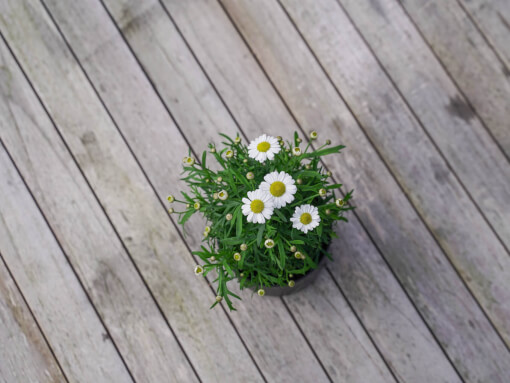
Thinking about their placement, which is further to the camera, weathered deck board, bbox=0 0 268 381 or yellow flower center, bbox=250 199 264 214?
weathered deck board, bbox=0 0 268 381

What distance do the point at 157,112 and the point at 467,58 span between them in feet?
3.55

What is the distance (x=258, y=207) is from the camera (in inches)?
43.0

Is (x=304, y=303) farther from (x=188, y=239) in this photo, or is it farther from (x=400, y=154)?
(x=400, y=154)

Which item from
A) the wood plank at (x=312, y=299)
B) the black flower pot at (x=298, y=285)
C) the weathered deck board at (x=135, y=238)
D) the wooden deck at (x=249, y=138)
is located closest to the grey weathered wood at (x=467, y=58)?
the wooden deck at (x=249, y=138)

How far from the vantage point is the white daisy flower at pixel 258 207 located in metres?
1.08

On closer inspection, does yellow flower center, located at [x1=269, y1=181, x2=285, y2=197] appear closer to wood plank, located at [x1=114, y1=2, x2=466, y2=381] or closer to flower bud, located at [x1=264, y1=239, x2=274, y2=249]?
flower bud, located at [x1=264, y1=239, x2=274, y2=249]

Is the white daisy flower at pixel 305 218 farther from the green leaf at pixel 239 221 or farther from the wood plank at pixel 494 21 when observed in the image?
the wood plank at pixel 494 21

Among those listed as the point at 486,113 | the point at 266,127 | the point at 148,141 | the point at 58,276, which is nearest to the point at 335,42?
the point at 266,127

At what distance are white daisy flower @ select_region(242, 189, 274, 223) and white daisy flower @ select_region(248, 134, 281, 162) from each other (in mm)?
82

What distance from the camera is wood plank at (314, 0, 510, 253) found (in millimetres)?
1657

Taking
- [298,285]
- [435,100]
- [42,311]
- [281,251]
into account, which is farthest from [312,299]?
[42,311]

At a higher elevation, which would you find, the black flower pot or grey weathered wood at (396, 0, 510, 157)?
grey weathered wood at (396, 0, 510, 157)

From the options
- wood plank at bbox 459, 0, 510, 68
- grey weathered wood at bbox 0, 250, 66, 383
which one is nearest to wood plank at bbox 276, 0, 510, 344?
wood plank at bbox 459, 0, 510, 68

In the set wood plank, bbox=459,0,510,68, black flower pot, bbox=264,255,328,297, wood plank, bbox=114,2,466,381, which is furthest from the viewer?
wood plank, bbox=459,0,510,68
